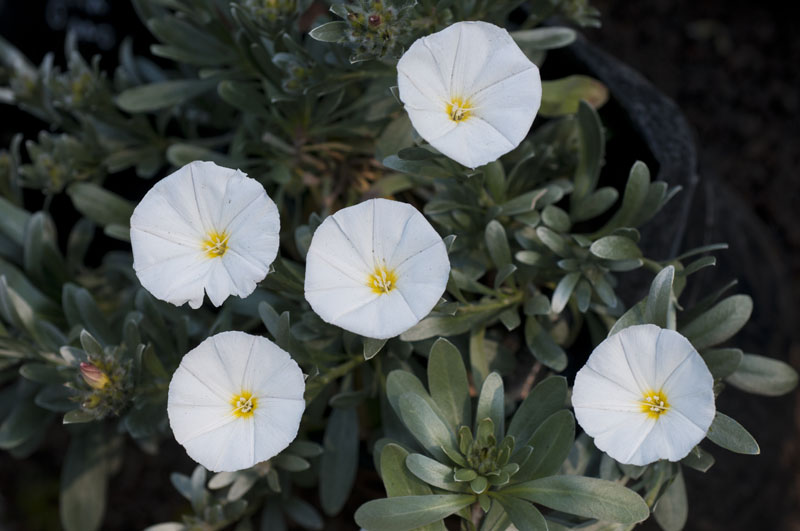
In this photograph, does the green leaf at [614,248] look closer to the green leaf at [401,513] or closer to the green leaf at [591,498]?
the green leaf at [591,498]

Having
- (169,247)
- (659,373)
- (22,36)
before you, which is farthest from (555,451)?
(22,36)

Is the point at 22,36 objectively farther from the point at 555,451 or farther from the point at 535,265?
the point at 555,451

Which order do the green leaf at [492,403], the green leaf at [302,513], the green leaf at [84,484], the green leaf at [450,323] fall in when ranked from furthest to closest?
the green leaf at [84,484]
the green leaf at [302,513]
the green leaf at [450,323]
the green leaf at [492,403]

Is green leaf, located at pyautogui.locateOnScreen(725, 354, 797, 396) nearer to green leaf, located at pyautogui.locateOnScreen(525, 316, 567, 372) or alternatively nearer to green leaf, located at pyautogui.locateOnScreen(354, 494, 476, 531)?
green leaf, located at pyautogui.locateOnScreen(525, 316, 567, 372)

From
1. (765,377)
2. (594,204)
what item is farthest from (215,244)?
(765,377)

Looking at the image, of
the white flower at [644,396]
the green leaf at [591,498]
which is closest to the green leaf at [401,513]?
the green leaf at [591,498]
